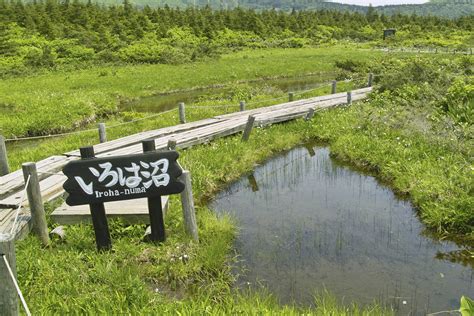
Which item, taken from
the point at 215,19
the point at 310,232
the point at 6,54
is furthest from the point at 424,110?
the point at 215,19

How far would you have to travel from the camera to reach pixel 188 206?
22.6ft

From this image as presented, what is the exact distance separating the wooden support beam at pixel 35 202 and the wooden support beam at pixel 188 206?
7.33 feet

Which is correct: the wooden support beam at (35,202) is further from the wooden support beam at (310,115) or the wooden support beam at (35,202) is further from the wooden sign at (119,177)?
the wooden support beam at (310,115)

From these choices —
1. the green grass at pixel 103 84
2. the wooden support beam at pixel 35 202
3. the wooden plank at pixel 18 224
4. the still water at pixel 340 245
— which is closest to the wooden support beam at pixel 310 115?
the still water at pixel 340 245

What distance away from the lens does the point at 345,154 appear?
12695mm

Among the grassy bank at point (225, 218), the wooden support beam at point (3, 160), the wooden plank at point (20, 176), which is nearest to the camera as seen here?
the grassy bank at point (225, 218)

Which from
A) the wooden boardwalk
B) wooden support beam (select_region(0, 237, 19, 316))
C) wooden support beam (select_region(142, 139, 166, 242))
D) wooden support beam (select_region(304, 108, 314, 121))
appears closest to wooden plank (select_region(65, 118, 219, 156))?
the wooden boardwalk

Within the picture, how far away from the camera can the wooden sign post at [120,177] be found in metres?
6.00

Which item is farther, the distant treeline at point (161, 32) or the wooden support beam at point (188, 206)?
the distant treeline at point (161, 32)

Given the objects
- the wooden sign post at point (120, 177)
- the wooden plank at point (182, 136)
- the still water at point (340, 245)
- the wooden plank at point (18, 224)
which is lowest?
the still water at point (340, 245)

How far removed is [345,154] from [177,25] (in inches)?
1948

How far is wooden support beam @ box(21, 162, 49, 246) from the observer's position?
6.36 m

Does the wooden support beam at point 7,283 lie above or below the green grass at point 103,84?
above

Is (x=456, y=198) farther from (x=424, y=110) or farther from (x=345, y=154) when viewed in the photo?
(x=424, y=110)
